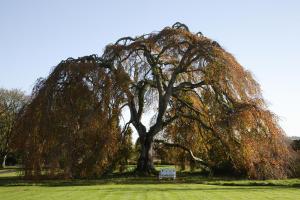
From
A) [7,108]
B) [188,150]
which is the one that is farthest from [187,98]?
[7,108]

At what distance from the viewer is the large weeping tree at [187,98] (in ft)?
86.7

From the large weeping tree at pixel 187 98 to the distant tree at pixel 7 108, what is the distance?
26.0m

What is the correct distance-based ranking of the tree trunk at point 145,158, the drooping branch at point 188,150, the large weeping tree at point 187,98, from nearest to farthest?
1. the large weeping tree at point 187,98
2. the tree trunk at point 145,158
3. the drooping branch at point 188,150

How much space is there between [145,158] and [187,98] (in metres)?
5.65

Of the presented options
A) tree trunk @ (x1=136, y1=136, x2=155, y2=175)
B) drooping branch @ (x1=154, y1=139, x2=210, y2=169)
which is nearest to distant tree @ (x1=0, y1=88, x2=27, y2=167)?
drooping branch @ (x1=154, y1=139, x2=210, y2=169)

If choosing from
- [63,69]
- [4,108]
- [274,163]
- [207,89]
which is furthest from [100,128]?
[4,108]

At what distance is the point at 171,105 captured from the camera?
108 ft

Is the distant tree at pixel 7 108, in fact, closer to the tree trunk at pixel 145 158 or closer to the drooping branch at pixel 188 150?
the drooping branch at pixel 188 150

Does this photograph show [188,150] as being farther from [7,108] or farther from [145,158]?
[7,108]

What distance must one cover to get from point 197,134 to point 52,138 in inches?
420

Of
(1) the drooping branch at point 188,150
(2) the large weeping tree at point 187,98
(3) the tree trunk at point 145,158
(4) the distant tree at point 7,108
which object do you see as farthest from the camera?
(4) the distant tree at point 7,108

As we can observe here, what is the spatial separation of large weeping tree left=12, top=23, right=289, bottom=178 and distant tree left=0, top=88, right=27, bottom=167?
2600 cm

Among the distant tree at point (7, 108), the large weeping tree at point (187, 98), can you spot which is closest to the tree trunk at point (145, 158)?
the large weeping tree at point (187, 98)

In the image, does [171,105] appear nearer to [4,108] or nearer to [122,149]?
[122,149]
